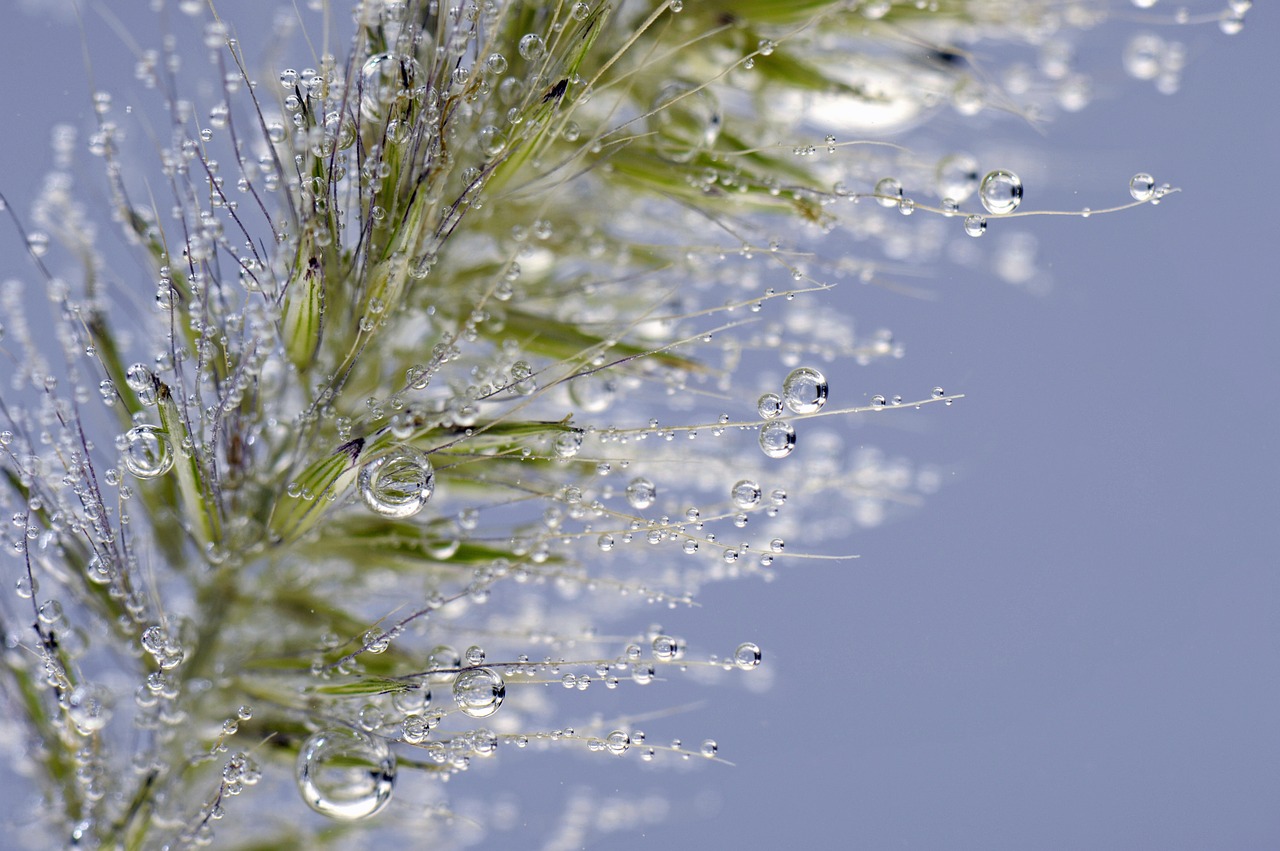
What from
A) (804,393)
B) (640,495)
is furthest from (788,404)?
(640,495)

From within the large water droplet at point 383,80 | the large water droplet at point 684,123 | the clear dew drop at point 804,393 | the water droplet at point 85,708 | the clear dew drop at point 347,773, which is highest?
the large water droplet at point 383,80

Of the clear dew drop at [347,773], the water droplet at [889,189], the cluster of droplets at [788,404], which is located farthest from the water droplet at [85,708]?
the water droplet at [889,189]

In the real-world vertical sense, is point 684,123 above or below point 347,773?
above

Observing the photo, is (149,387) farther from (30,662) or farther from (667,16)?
(667,16)

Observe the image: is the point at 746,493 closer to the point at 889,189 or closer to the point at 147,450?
the point at 889,189

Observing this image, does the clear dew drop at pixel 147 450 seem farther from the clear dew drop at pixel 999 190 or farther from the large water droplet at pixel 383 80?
the clear dew drop at pixel 999 190

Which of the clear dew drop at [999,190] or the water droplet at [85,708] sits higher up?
the clear dew drop at [999,190]

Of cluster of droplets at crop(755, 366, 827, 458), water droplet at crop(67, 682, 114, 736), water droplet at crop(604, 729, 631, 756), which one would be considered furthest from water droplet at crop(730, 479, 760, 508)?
water droplet at crop(67, 682, 114, 736)
